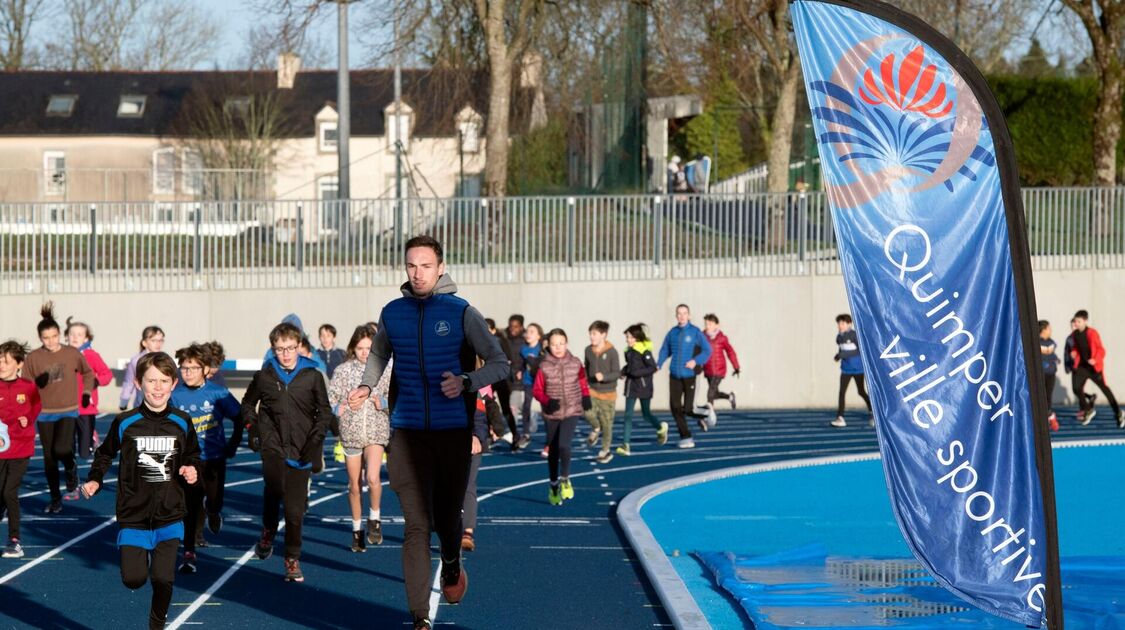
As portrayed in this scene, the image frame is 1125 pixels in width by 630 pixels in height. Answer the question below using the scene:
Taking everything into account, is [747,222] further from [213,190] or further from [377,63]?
[213,190]

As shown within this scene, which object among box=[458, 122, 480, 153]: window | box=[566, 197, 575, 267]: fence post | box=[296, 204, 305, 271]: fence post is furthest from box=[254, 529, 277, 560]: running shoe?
Result: box=[458, 122, 480, 153]: window

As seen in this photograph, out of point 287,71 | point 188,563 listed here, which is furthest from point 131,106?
point 188,563

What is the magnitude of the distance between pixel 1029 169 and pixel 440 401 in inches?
1313

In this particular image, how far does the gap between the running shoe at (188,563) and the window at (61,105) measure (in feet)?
173

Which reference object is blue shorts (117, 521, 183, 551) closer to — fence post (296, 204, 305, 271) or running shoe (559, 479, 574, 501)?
running shoe (559, 479, 574, 501)

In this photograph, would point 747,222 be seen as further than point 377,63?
No

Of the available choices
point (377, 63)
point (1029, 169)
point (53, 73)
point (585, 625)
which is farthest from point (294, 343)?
point (53, 73)

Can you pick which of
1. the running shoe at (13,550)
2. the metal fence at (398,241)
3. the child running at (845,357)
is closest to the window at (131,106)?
the metal fence at (398,241)

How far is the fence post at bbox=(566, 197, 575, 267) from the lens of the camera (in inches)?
1091

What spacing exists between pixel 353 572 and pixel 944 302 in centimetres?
521

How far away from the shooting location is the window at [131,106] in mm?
60625

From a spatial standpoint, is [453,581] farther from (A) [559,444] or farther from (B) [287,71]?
(B) [287,71]

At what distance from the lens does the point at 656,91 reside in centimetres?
4734

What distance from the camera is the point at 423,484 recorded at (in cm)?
800
